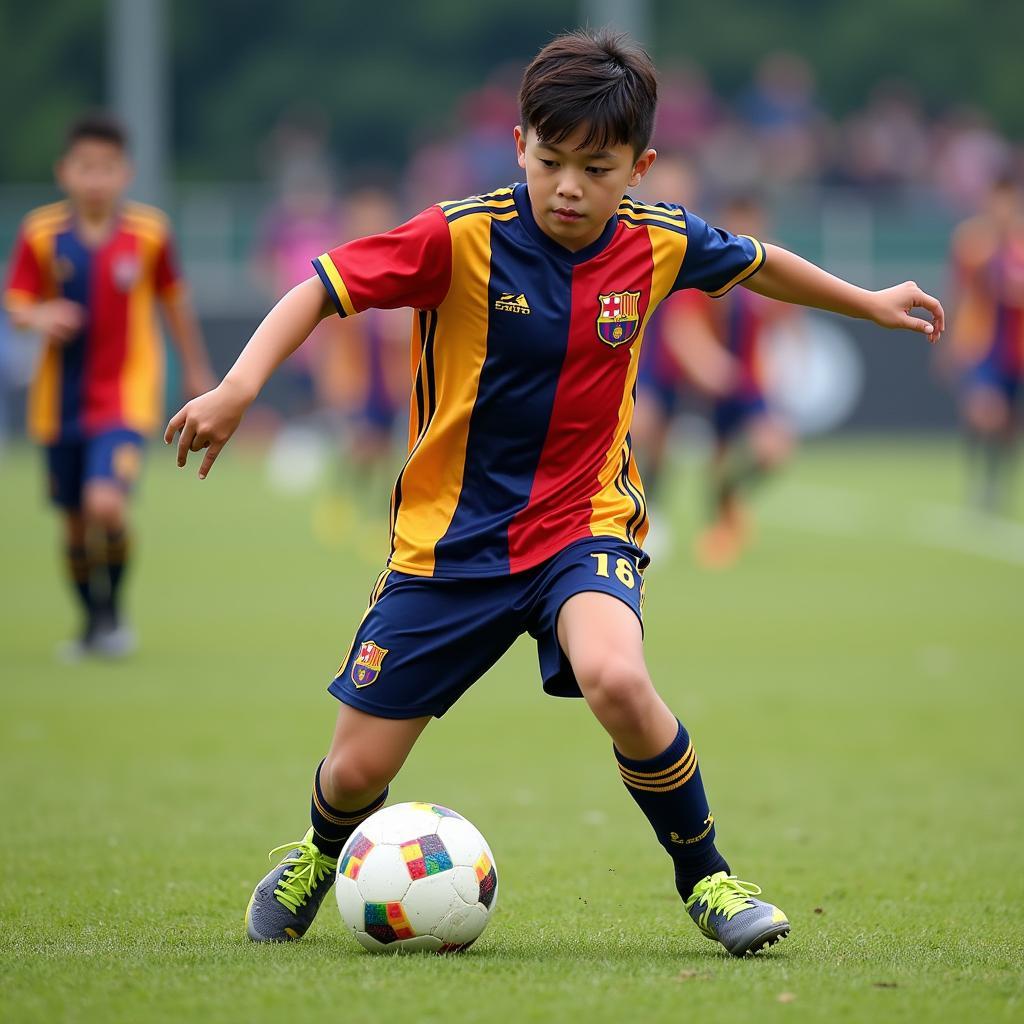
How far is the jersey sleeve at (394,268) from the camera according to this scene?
163 inches

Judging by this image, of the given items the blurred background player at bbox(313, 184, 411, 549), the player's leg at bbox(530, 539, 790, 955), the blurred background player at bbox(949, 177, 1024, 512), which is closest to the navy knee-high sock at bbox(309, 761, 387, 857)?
the player's leg at bbox(530, 539, 790, 955)

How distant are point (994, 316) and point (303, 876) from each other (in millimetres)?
11425

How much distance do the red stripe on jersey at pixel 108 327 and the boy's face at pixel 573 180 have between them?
193 inches

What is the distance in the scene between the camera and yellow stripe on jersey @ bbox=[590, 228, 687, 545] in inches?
172

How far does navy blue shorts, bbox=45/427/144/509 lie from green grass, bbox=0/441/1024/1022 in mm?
804

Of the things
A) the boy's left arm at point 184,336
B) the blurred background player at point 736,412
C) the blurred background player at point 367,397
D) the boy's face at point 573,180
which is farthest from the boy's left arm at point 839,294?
the blurred background player at point 367,397

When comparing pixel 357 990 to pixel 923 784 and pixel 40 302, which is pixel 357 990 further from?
pixel 40 302

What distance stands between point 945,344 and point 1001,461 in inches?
263

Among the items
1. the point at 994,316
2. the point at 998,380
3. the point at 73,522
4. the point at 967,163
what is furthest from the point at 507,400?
the point at 967,163

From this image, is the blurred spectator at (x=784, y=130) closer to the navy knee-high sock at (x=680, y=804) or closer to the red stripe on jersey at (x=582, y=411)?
the red stripe on jersey at (x=582, y=411)

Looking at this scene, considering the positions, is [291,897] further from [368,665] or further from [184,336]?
[184,336]

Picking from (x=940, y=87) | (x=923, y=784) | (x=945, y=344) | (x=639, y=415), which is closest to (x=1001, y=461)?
(x=639, y=415)

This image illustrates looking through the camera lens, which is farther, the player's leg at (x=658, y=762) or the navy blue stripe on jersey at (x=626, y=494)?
the navy blue stripe on jersey at (x=626, y=494)

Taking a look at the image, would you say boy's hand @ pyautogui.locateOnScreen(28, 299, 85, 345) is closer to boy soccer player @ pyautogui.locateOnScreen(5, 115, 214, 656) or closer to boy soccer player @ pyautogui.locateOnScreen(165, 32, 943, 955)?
boy soccer player @ pyautogui.locateOnScreen(5, 115, 214, 656)
